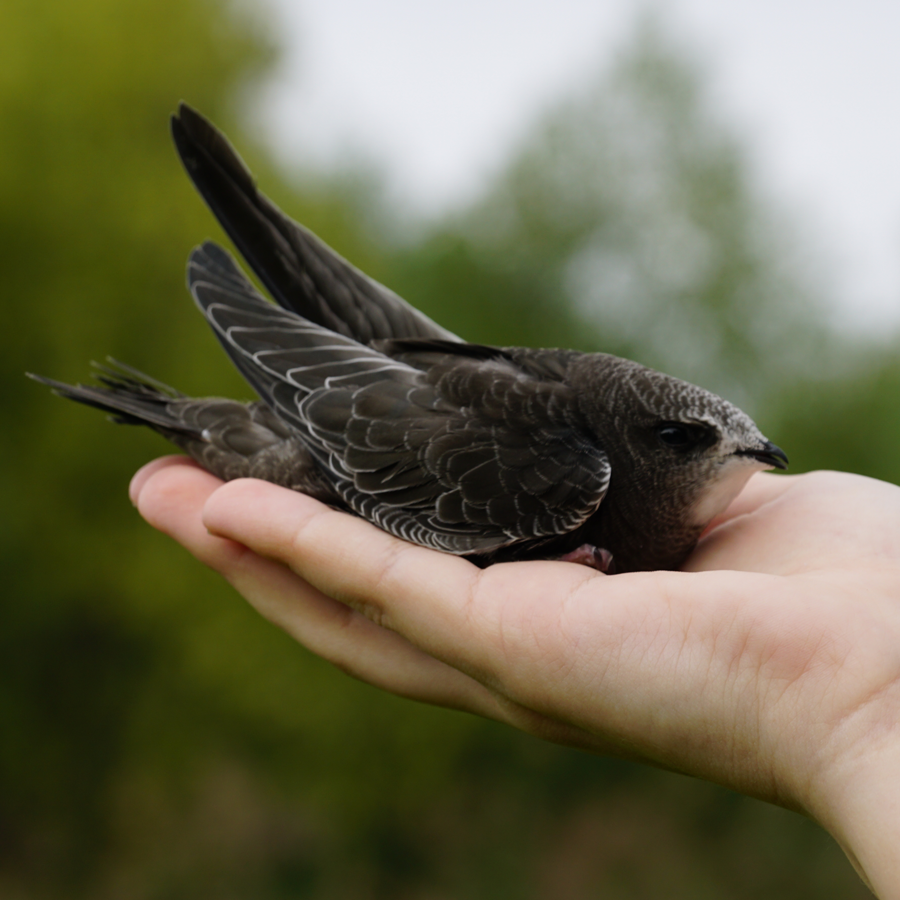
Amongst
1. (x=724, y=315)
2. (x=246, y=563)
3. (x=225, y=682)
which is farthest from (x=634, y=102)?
(x=246, y=563)

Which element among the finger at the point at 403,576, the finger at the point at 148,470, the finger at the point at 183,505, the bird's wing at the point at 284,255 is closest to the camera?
the finger at the point at 403,576

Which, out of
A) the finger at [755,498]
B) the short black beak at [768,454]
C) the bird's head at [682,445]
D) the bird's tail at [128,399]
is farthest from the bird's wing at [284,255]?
the short black beak at [768,454]

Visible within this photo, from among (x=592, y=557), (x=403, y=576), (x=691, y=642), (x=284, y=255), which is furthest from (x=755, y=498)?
(x=284, y=255)

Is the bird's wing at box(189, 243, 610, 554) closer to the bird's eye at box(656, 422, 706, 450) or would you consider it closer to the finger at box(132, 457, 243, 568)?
the bird's eye at box(656, 422, 706, 450)

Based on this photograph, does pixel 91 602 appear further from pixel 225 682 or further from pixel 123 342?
pixel 123 342

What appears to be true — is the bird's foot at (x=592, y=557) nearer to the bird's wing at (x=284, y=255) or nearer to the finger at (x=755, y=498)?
the finger at (x=755, y=498)

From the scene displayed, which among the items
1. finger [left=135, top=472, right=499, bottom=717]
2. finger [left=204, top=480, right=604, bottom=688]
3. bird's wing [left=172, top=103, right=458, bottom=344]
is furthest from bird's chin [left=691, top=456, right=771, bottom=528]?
bird's wing [left=172, top=103, right=458, bottom=344]
